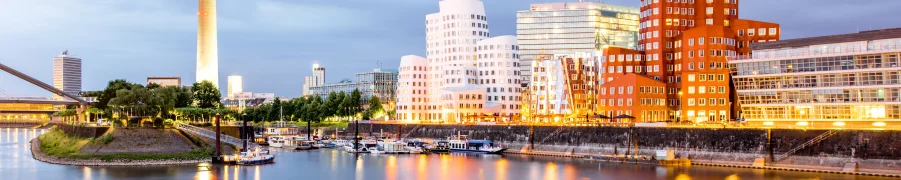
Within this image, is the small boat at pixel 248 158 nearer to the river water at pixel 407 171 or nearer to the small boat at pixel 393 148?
the river water at pixel 407 171

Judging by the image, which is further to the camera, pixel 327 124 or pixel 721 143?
pixel 327 124

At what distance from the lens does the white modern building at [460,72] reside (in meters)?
164

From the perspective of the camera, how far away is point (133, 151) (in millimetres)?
88312

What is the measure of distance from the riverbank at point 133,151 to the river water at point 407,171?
7.69 feet

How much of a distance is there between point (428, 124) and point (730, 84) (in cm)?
5048

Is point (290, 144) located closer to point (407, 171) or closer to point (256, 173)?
point (256, 173)

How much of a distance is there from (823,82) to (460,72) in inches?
3382

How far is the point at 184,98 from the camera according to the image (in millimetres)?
144500

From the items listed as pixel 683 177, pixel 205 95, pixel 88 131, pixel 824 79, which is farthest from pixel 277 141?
pixel 824 79

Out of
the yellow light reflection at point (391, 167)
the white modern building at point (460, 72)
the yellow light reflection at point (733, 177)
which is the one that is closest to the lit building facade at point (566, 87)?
the white modern building at point (460, 72)

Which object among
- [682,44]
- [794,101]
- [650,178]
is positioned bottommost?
[650,178]

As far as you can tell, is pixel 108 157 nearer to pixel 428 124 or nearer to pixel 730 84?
pixel 428 124

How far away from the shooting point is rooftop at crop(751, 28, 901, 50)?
8794cm

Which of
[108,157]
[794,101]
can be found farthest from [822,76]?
[108,157]
